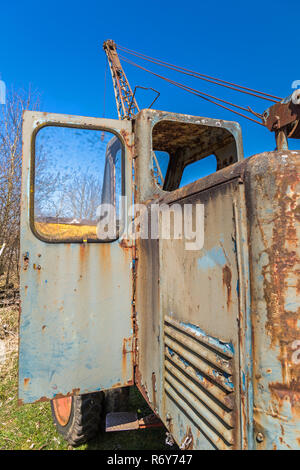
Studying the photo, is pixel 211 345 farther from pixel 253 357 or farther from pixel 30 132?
pixel 30 132

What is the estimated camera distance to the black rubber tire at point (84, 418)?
2.65 metres

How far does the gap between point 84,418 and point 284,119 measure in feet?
9.25

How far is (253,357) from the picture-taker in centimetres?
97

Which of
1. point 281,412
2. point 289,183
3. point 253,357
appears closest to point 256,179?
point 289,183

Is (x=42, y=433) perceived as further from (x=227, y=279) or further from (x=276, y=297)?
(x=276, y=297)

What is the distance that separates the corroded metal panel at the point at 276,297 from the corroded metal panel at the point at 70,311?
120 cm

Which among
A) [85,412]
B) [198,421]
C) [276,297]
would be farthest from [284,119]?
[85,412]

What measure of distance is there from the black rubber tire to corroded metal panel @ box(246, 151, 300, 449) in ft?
6.91

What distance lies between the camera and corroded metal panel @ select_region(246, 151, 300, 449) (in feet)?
3.02

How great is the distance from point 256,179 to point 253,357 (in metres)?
0.59

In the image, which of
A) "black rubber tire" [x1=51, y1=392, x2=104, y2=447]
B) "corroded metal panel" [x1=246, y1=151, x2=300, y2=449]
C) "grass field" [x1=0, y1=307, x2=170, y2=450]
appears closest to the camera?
"corroded metal panel" [x1=246, y1=151, x2=300, y2=449]

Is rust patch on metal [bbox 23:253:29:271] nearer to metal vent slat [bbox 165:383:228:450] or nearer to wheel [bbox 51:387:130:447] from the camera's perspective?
metal vent slat [bbox 165:383:228:450]

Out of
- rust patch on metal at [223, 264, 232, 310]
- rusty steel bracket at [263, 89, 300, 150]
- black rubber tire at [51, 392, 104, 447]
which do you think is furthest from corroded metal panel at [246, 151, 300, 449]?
black rubber tire at [51, 392, 104, 447]

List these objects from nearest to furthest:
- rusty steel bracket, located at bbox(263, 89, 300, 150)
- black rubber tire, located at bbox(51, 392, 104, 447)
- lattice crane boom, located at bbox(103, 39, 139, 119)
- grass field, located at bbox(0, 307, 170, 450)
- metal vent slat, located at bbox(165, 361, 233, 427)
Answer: metal vent slat, located at bbox(165, 361, 233, 427), rusty steel bracket, located at bbox(263, 89, 300, 150), black rubber tire, located at bbox(51, 392, 104, 447), grass field, located at bbox(0, 307, 170, 450), lattice crane boom, located at bbox(103, 39, 139, 119)
